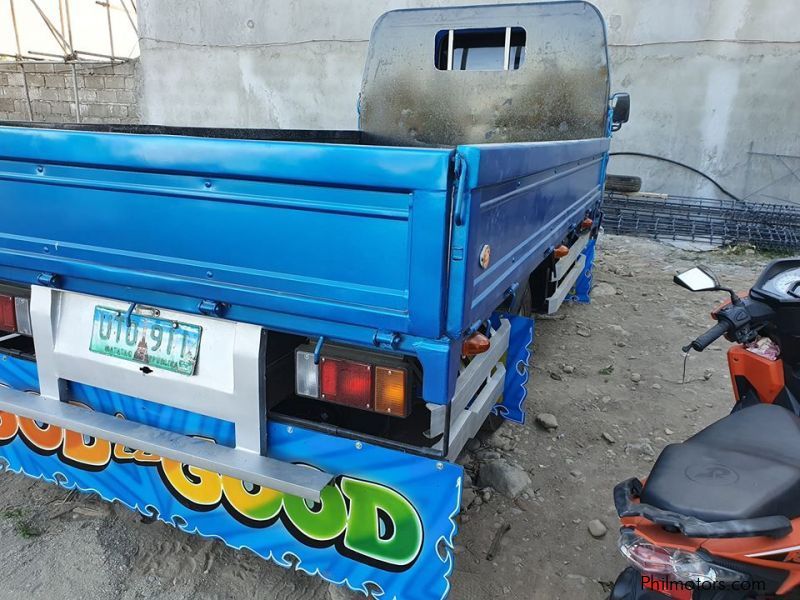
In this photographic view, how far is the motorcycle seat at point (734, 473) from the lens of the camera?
1.26 m

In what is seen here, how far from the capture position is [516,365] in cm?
259

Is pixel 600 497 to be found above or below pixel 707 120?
below

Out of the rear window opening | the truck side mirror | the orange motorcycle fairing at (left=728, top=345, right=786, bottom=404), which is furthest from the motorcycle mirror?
the truck side mirror

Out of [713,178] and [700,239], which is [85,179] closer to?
[700,239]

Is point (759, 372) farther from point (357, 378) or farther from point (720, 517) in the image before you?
point (357, 378)

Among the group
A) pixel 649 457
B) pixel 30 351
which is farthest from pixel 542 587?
pixel 30 351

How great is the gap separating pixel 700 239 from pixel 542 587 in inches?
269

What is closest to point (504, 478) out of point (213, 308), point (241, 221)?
point (213, 308)

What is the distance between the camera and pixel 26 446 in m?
2.24

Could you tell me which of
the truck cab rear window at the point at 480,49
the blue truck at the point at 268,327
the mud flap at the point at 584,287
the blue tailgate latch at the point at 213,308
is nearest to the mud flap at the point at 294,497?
the blue truck at the point at 268,327

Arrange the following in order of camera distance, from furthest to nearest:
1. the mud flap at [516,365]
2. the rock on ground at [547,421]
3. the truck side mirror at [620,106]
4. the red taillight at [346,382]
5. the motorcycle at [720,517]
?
the truck side mirror at [620,106]
the rock on ground at [547,421]
the mud flap at [516,365]
the red taillight at [346,382]
the motorcycle at [720,517]

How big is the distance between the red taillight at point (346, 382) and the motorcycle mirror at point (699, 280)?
45.2 inches

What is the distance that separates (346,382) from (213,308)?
0.46m

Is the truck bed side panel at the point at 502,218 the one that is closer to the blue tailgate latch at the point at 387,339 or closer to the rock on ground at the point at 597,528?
the blue tailgate latch at the point at 387,339
